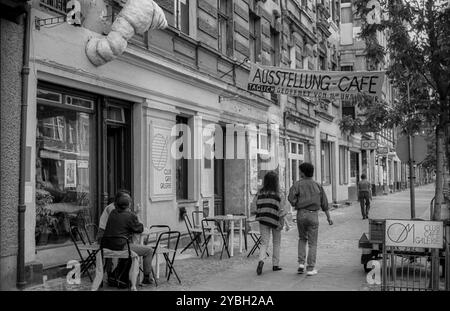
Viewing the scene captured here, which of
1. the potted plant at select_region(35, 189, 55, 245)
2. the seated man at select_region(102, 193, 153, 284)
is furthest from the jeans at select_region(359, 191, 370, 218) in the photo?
the potted plant at select_region(35, 189, 55, 245)

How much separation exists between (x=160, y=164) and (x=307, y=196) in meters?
3.46

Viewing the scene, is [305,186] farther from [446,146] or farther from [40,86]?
[40,86]

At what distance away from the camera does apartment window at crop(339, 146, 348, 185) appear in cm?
2928

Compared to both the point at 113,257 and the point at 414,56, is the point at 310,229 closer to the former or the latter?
the point at 113,257

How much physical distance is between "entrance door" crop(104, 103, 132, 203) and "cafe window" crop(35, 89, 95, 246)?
71 cm

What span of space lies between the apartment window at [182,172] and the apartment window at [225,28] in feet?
10.3

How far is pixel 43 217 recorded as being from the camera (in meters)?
8.08

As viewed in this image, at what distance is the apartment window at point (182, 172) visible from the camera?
12.2 metres

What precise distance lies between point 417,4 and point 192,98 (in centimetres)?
517

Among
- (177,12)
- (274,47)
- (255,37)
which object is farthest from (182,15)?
(274,47)

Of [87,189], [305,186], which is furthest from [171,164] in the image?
[305,186]

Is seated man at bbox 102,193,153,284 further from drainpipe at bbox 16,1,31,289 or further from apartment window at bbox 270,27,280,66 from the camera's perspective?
apartment window at bbox 270,27,280,66

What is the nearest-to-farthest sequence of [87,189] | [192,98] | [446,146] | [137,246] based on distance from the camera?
[137,246] < [87,189] < [446,146] < [192,98]

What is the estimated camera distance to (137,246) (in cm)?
766
